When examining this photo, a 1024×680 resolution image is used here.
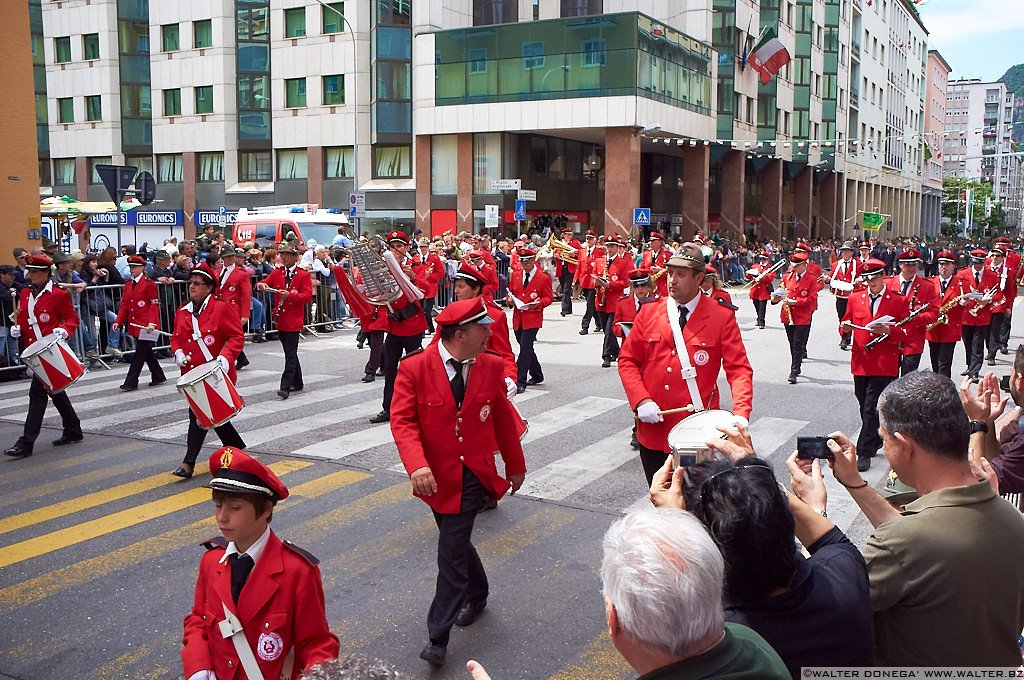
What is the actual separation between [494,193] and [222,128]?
15916 millimetres

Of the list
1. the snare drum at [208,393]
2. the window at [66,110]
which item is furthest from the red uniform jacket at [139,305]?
the window at [66,110]

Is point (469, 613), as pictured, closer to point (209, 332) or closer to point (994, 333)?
point (209, 332)

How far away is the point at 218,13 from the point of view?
48219mm

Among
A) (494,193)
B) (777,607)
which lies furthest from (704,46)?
(777,607)

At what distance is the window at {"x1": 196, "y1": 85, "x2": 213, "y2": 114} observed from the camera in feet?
162

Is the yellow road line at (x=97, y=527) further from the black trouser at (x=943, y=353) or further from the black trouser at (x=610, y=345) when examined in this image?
the black trouser at (x=943, y=353)

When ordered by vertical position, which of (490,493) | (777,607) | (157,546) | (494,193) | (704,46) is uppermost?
(704,46)

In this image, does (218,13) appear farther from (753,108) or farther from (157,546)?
(157,546)

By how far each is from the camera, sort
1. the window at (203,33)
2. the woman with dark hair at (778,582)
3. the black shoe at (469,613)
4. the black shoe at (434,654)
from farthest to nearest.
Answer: the window at (203,33) < the black shoe at (469,613) < the black shoe at (434,654) < the woman with dark hair at (778,582)

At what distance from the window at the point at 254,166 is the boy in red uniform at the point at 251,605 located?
48180 millimetres

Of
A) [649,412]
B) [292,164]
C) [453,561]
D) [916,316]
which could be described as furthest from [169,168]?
[453,561]

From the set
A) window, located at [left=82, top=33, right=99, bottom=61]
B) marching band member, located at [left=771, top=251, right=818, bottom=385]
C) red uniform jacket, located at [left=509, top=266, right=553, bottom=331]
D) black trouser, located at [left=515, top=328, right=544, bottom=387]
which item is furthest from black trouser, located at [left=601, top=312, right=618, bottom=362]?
window, located at [left=82, top=33, right=99, bottom=61]

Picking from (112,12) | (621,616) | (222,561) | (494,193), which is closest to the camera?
(621,616)

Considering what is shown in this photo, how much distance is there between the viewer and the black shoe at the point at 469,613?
550 centimetres
